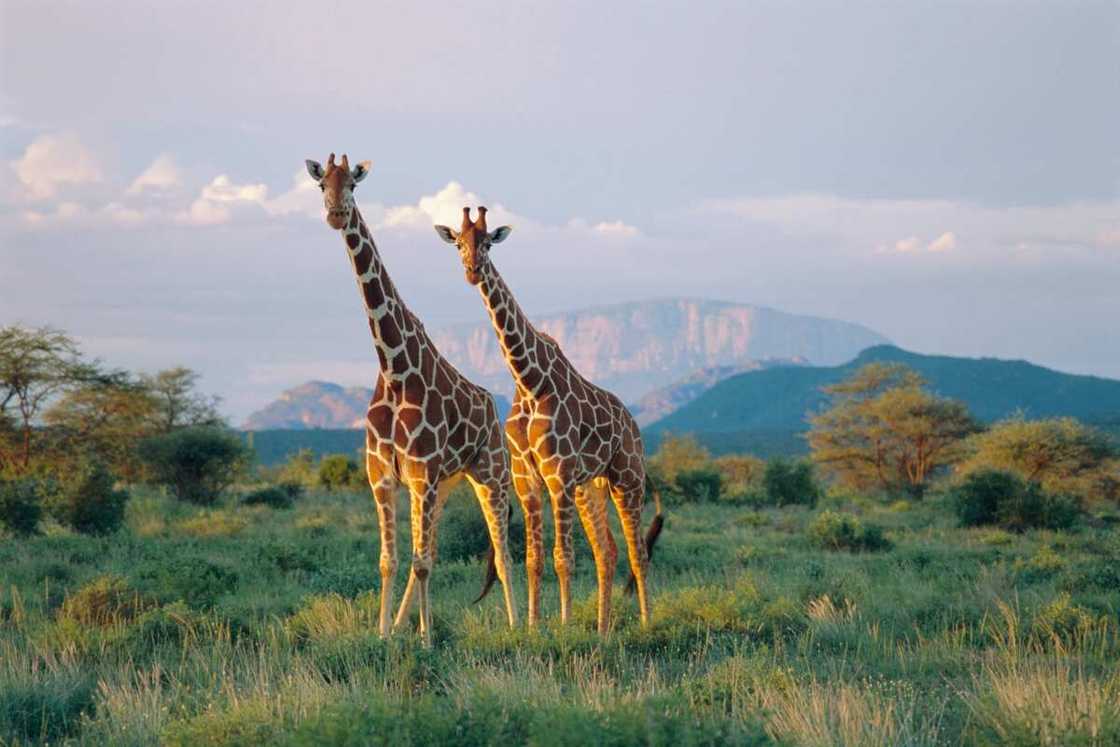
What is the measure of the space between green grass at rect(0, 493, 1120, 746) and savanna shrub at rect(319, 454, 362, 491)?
1855 cm

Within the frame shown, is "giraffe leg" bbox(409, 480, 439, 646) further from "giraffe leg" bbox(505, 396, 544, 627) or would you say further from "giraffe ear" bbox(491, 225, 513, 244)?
"giraffe ear" bbox(491, 225, 513, 244)

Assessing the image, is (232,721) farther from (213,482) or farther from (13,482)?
(213,482)

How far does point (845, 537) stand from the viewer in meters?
18.6

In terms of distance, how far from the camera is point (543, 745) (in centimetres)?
489

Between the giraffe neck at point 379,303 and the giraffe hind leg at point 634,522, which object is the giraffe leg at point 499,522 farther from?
the giraffe neck at point 379,303

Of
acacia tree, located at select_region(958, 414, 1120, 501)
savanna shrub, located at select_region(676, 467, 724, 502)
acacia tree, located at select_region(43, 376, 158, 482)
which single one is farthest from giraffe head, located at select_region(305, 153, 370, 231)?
acacia tree, located at select_region(958, 414, 1120, 501)

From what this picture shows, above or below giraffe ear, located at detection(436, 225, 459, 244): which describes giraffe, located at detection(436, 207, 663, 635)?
below

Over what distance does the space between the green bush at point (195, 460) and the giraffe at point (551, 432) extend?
21.1m

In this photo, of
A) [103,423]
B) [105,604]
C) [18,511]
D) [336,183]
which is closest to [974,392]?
[103,423]

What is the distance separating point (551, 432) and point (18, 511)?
1378cm

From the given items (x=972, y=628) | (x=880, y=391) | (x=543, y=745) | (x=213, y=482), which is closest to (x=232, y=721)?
(x=543, y=745)

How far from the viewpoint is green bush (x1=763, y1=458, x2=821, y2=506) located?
32.1 metres

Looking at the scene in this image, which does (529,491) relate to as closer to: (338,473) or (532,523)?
(532,523)

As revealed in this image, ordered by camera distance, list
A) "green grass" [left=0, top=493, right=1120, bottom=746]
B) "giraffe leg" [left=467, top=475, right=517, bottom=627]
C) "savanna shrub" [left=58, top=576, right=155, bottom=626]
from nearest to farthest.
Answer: "green grass" [left=0, top=493, right=1120, bottom=746] → "giraffe leg" [left=467, top=475, right=517, bottom=627] → "savanna shrub" [left=58, top=576, right=155, bottom=626]
